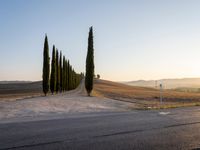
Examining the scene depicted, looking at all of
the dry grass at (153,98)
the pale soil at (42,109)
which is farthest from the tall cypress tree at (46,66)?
the pale soil at (42,109)

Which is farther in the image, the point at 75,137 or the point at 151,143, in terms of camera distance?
the point at 75,137

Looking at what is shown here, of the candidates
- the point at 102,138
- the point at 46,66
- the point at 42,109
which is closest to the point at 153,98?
the point at 46,66

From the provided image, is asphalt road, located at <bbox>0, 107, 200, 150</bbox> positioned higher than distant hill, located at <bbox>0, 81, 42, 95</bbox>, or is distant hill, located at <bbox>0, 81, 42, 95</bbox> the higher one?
asphalt road, located at <bbox>0, 107, 200, 150</bbox>

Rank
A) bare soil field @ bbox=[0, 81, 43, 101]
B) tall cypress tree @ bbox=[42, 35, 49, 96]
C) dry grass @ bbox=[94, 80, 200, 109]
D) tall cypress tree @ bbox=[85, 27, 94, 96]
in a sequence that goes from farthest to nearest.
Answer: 1. bare soil field @ bbox=[0, 81, 43, 101]
2. tall cypress tree @ bbox=[42, 35, 49, 96]
3. tall cypress tree @ bbox=[85, 27, 94, 96]
4. dry grass @ bbox=[94, 80, 200, 109]

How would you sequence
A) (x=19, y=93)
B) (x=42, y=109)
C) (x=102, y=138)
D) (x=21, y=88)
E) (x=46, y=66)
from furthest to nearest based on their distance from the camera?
(x=21, y=88) → (x=19, y=93) → (x=46, y=66) → (x=42, y=109) → (x=102, y=138)

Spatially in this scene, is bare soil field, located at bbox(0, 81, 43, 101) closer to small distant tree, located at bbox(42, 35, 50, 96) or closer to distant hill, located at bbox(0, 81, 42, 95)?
distant hill, located at bbox(0, 81, 42, 95)

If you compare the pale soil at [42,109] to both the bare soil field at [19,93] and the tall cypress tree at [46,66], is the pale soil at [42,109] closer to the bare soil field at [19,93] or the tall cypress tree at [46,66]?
the bare soil field at [19,93]

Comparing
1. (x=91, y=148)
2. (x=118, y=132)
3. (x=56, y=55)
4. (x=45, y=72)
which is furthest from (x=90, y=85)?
(x=91, y=148)

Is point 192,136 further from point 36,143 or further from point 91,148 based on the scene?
point 36,143

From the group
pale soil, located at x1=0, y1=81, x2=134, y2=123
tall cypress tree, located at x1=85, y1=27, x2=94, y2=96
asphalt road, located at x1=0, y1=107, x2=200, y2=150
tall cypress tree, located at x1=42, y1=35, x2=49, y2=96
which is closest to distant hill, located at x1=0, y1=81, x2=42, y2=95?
tall cypress tree, located at x1=42, y1=35, x2=49, y2=96

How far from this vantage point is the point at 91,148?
19.3 ft

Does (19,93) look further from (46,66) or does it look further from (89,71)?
(89,71)

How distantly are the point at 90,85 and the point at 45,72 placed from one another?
316 inches

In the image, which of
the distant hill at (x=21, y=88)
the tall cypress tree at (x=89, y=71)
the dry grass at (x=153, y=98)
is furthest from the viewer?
the distant hill at (x=21, y=88)
